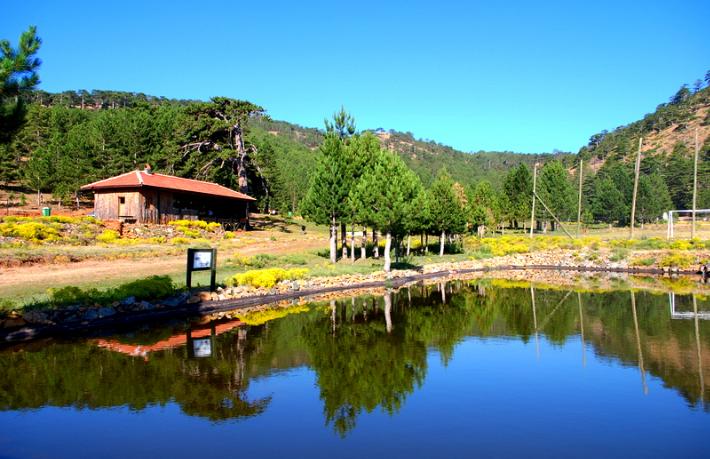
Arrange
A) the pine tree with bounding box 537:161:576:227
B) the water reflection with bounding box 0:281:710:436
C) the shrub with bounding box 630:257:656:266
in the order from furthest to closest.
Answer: the pine tree with bounding box 537:161:576:227 < the shrub with bounding box 630:257:656:266 < the water reflection with bounding box 0:281:710:436

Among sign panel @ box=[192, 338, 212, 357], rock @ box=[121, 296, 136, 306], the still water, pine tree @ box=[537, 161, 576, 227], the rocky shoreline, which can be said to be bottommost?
the still water

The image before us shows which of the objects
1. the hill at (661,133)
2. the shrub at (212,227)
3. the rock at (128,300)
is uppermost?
the hill at (661,133)

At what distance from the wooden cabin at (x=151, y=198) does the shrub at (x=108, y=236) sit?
548 cm

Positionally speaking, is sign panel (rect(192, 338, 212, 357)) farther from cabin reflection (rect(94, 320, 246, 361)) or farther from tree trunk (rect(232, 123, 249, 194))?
tree trunk (rect(232, 123, 249, 194))

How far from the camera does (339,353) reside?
49.2 feet

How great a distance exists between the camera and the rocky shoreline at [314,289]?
52.1 ft

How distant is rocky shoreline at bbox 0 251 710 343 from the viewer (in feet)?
52.1

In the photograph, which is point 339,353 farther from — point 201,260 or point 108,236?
point 108,236

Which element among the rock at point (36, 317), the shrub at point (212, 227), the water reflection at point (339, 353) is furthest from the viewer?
the shrub at point (212, 227)

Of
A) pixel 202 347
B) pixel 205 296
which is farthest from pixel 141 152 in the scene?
pixel 202 347

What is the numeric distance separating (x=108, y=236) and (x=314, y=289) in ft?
58.7

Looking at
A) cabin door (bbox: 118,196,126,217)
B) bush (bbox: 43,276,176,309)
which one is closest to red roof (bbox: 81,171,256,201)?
cabin door (bbox: 118,196,126,217)

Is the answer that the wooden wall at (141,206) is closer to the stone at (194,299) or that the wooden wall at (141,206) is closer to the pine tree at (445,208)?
the pine tree at (445,208)

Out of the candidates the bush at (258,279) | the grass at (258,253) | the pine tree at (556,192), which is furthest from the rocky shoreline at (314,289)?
the pine tree at (556,192)
